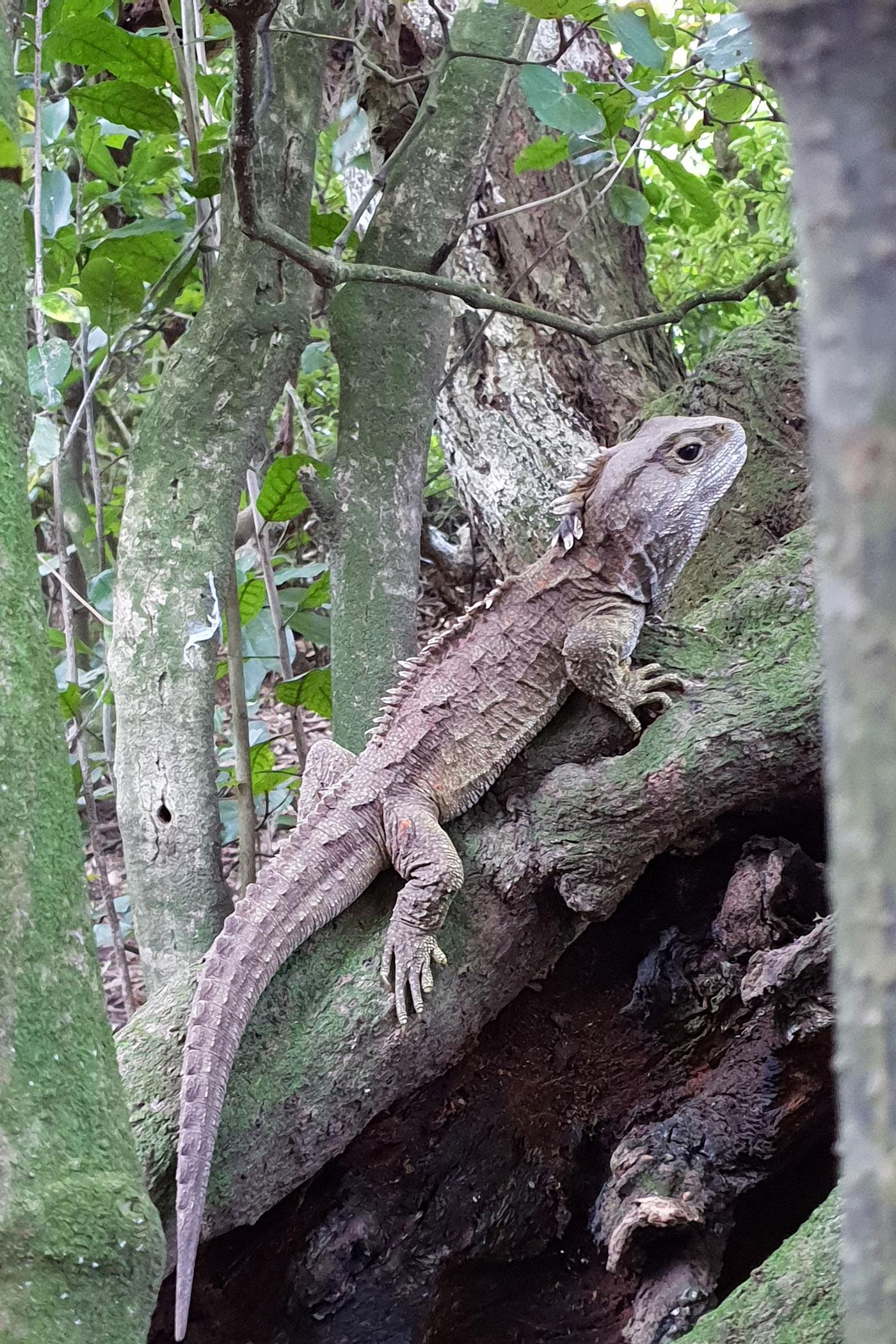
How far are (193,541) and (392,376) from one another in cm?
92

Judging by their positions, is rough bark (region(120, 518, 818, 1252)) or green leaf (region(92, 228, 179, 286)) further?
green leaf (region(92, 228, 179, 286))

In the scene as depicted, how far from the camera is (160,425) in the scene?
131 inches

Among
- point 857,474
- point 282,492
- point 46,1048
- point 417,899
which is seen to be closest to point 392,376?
point 282,492

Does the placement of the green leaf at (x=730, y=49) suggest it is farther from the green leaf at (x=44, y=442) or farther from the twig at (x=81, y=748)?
the twig at (x=81, y=748)

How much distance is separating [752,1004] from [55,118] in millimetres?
3319

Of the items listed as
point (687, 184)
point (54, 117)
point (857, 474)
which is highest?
point (54, 117)

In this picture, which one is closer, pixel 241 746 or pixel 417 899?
pixel 417 899

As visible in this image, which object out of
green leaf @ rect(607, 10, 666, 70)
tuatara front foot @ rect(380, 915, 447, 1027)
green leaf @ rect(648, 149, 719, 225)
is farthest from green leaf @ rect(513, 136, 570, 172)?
tuatara front foot @ rect(380, 915, 447, 1027)

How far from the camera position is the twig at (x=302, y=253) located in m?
2.40

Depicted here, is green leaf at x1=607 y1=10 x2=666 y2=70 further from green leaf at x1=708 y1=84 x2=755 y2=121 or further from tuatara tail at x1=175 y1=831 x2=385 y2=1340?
tuatara tail at x1=175 y1=831 x2=385 y2=1340

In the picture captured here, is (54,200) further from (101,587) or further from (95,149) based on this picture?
(101,587)

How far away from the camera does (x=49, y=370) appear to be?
3059 mm

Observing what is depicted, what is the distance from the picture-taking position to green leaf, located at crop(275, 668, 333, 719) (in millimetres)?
4048

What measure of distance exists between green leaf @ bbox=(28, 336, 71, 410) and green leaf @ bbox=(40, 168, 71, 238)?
Answer: 2.35 ft
